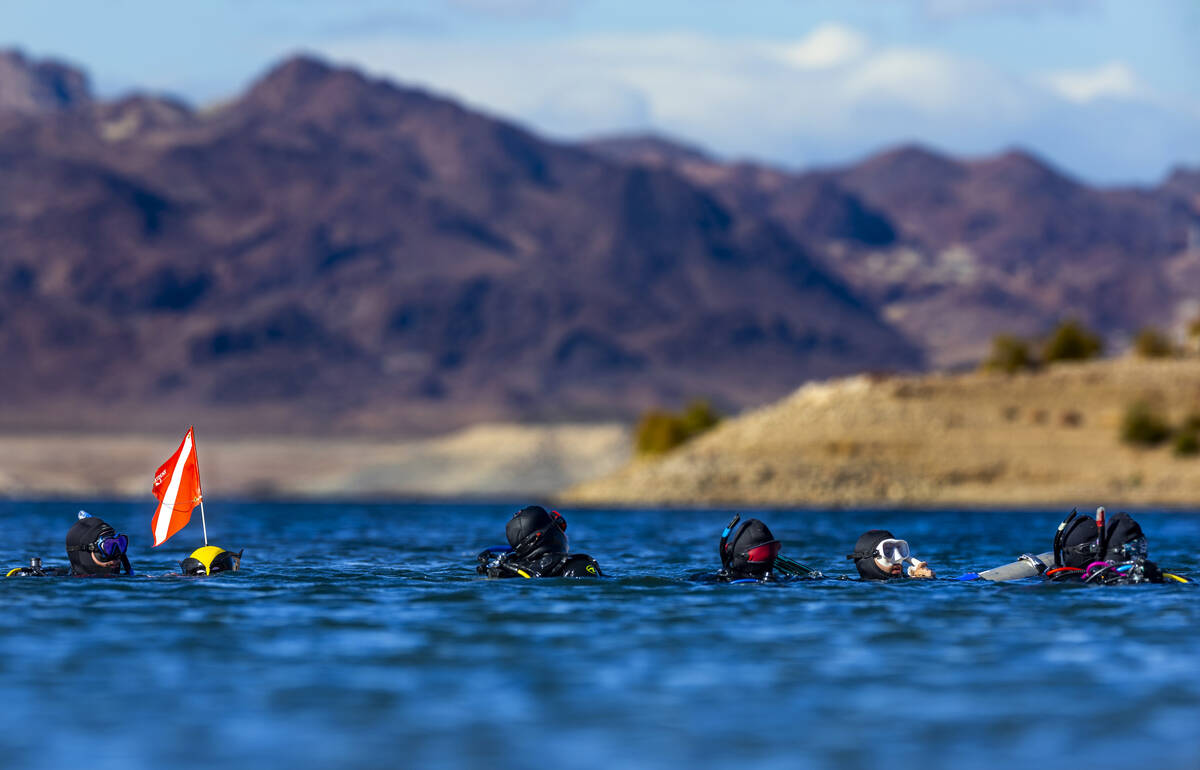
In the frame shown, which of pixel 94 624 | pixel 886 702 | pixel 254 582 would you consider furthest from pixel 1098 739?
pixel 254 582

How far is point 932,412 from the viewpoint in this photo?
5221 inches

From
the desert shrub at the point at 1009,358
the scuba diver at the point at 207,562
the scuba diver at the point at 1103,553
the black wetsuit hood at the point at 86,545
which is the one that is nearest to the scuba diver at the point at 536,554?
the scuba diver at the point at 207,562

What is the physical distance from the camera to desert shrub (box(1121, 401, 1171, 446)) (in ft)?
410

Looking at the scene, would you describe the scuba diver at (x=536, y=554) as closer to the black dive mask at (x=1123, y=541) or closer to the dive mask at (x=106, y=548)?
the dive mask at (x=106, y=548)

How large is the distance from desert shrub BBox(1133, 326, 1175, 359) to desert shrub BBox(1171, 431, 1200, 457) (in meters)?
22.5

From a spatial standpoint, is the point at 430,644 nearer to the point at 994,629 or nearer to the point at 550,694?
the point at 550,694

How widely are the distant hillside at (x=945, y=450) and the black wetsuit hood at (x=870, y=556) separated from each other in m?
81.3

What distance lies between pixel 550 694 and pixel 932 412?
11329 centimetres

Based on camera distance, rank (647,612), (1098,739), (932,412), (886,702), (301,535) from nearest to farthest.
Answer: (1098,739), (886,702), (647,612), (301,535), (932,412)

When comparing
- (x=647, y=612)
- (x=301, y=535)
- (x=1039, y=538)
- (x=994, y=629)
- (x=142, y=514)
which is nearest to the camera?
(x=994, y=629)

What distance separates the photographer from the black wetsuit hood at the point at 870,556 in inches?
1390

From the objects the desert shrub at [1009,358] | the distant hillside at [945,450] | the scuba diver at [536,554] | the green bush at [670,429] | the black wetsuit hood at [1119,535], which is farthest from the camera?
the green bush at [670,429]

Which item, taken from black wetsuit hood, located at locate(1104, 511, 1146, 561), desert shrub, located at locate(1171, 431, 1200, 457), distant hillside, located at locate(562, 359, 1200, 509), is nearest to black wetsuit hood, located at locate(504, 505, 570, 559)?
black wetsuit hood, located at locate(1104, 511, 1146, 561)

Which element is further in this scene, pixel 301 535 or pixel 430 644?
pixel 301 535
